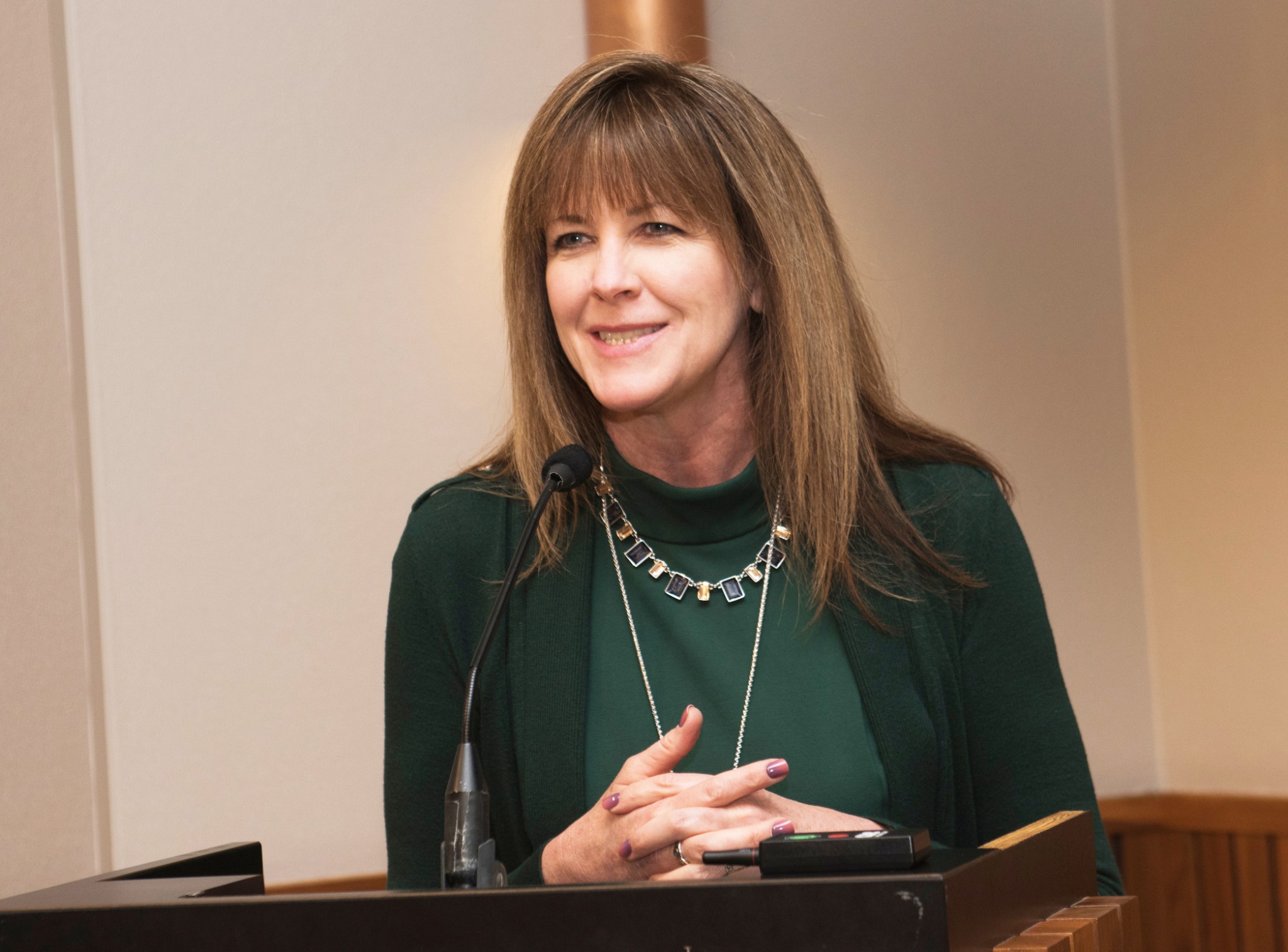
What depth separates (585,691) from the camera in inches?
66.2

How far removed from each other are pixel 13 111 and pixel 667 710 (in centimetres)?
156

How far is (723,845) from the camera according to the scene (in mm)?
1188

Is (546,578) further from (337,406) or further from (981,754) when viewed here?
(337,406)

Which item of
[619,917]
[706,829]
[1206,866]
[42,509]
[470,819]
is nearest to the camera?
[619,917]

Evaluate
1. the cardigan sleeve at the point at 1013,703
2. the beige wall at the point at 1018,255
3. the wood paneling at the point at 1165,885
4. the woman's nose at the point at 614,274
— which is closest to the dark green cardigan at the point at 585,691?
the cardigan sleeve at the point at 1013,703

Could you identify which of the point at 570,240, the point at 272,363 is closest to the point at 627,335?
the point at 570,240

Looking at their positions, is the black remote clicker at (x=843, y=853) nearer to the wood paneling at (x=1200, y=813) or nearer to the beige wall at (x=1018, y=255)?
the beige wall at (x=1018, y=255)

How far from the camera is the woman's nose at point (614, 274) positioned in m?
1.62

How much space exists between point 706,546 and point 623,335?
0.30 m

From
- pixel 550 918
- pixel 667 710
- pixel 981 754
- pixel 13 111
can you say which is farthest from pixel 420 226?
pixel 550 918

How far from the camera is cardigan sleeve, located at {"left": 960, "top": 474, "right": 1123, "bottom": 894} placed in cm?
167

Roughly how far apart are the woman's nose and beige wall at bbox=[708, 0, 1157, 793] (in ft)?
6.04

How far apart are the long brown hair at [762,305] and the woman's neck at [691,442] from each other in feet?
0.10

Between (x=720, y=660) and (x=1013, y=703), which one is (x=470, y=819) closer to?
(x=720, y=660)
